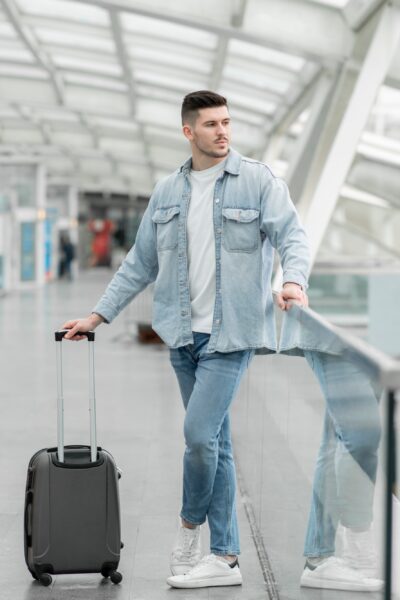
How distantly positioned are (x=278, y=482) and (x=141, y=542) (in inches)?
35.5

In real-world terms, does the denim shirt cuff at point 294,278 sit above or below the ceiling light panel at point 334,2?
below

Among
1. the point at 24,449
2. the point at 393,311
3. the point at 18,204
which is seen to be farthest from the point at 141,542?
the point at 18,204

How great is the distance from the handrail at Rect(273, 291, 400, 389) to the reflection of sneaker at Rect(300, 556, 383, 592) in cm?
48

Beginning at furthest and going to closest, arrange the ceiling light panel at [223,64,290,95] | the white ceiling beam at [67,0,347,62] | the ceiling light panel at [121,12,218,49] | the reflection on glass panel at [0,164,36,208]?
1. the reflection on glass panel at [0,164,36,208]
2. the ceiling light panel at [223,64,290,95]
3. the ceiling light panel at [121,12,218,49]
4. the white ceiling beam at [67,0,347,62]

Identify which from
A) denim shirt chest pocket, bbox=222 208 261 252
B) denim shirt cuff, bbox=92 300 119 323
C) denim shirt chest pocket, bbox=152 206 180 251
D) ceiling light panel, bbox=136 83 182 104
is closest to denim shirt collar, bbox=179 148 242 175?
denim shirt chest pocket, bbox=222 208 261 252

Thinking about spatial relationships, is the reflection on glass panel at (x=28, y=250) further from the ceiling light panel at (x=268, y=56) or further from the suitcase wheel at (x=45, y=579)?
the suitcase wheel at (x=45, y=579)

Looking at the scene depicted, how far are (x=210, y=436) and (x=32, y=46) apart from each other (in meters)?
15.4

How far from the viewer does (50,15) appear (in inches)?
663

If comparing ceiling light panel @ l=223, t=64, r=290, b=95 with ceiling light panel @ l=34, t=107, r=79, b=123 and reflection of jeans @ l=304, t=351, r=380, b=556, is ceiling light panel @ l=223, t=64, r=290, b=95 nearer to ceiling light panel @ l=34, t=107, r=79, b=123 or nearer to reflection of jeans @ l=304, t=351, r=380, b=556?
ceiling light panel @ l=34, t=107, r=79, b=123

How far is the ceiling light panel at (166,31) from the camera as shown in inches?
674

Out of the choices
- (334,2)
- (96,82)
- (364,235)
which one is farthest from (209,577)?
(364,235)

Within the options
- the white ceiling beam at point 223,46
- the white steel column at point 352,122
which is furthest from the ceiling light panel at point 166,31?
the white steel column at point 352,122

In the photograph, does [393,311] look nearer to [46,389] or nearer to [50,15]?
[50,15]

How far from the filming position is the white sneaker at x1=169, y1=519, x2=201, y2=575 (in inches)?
191
